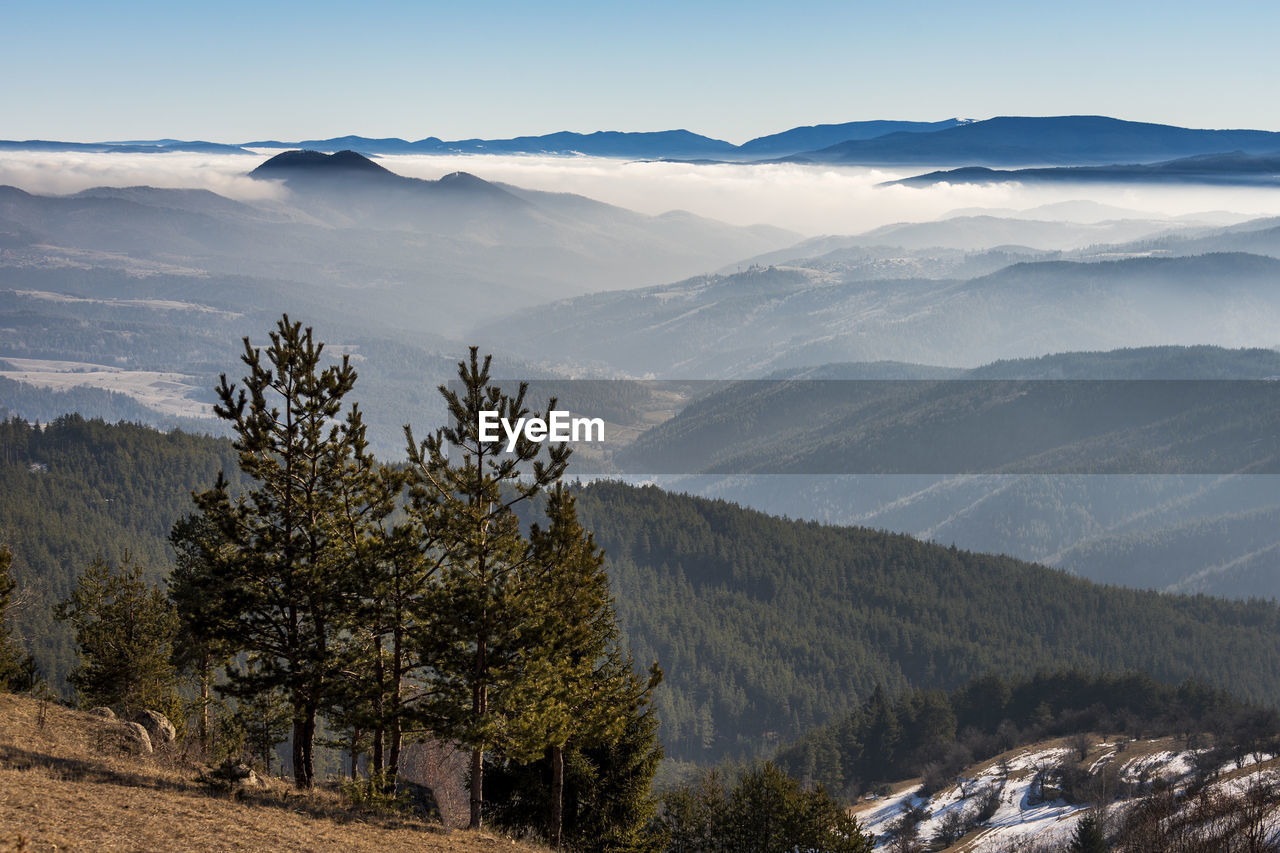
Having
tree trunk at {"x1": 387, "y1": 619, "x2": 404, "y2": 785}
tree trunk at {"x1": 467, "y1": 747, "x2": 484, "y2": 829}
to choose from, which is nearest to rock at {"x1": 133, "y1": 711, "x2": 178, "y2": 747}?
tree trunk at {"x1": 387, "y1": 619, "x2": 404, "y2": 785}

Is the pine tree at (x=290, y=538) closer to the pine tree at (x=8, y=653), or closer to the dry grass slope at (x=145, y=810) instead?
the dry grass slope at (x=145, y=810)

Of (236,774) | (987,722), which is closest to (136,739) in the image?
(236,774)

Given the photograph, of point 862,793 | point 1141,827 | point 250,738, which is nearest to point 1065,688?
point 862,793

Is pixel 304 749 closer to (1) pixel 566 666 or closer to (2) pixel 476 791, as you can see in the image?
(2) pixel 476 791

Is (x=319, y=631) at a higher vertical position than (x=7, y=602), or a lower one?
higher

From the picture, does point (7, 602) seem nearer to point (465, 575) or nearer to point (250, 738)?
point (250, 738)

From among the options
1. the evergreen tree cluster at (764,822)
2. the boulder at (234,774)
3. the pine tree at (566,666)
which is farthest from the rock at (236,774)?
A: the evergreen tree cluster at (764,822)

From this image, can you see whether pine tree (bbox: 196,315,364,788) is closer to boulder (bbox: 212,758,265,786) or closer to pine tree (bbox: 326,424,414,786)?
pine tree (bbox: 326,424,414,786)
